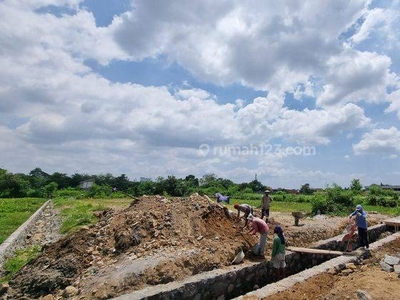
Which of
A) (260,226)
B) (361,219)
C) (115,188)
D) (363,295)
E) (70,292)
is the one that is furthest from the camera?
(115,188)

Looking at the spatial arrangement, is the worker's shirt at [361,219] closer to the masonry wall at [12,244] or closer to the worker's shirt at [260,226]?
the worker's shirt at [260,226]

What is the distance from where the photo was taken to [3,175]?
4638 cm

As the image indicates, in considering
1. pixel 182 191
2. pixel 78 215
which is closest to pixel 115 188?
pixel 182 191

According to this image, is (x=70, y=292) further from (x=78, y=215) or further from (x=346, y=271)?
(x=78, y=215)

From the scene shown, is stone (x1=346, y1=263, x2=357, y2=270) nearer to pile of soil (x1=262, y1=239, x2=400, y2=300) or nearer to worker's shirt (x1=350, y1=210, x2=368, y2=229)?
pile of soil (x1=262, y1=239, x2=400, y2=300)

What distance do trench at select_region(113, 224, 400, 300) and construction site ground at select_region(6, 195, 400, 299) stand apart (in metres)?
0.29

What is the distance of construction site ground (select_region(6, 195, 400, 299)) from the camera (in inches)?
267

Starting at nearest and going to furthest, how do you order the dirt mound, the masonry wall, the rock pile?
the dirt mound, the rock pile, the masonry wall

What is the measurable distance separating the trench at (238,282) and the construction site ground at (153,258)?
29 cm

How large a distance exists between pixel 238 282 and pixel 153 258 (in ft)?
6.64

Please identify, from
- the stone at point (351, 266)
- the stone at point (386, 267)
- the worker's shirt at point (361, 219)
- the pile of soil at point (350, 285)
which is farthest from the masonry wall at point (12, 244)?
the worker's shirt at point (361, 219)

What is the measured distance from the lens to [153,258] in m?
7.42

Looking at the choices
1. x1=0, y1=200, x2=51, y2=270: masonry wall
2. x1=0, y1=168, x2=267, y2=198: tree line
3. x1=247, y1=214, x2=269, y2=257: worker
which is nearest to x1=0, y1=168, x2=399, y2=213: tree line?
x1=0, y1=168, x2=267, y2=198: tree line

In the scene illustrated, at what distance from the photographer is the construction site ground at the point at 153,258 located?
6777mm
